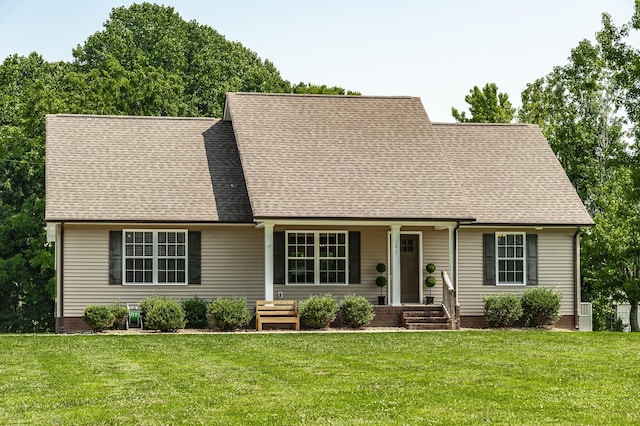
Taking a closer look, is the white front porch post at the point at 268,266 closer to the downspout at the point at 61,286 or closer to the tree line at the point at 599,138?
the downspout at the point at 61,286

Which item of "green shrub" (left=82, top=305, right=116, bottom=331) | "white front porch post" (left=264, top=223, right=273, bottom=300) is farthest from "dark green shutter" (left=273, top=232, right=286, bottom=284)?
"green shrub" (left=82, top=305, right=116, bottom=331)

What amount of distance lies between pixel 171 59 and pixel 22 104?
9.75 meters

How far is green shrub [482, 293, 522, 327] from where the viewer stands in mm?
29406

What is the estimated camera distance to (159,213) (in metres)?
28.7

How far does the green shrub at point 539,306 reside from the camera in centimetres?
2972

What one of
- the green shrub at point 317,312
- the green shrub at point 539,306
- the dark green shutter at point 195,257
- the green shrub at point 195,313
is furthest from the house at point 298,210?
the green shrub at point 317,312

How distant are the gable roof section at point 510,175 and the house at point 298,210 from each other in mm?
70

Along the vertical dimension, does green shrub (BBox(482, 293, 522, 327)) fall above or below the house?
below

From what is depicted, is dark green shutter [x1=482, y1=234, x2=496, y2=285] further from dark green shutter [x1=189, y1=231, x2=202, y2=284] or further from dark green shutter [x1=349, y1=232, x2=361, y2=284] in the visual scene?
dark green shutter [x1=189, y1=231, x2=202, y2=284]

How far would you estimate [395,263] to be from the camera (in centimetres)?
2880

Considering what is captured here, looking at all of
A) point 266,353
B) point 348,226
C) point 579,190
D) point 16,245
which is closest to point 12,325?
point 16,245

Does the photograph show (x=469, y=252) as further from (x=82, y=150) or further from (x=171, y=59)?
(x=171, y=59)

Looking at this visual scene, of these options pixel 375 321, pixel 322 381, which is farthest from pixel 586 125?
pixel 322 381

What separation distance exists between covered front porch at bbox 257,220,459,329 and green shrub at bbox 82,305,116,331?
15.2 ft
